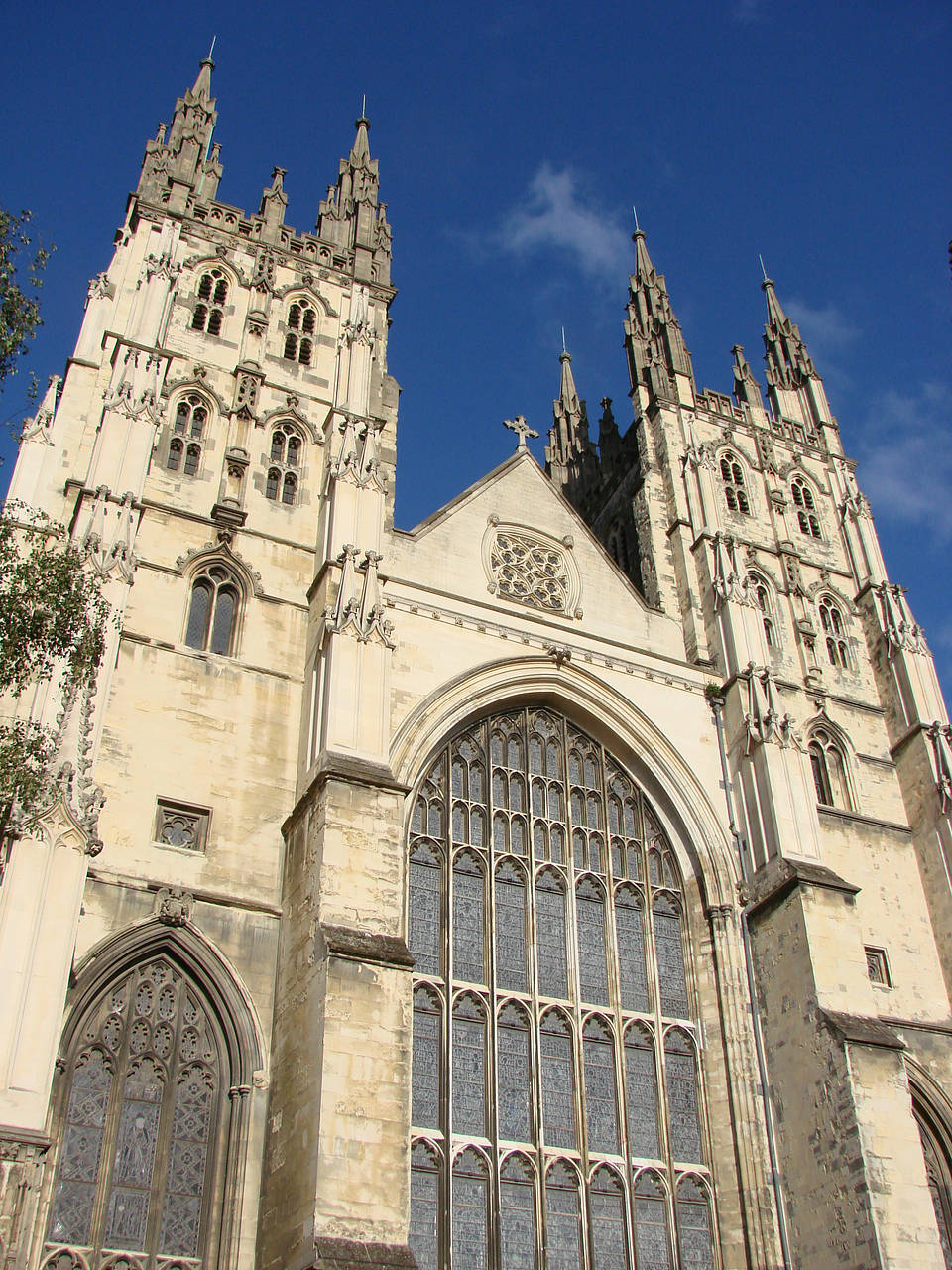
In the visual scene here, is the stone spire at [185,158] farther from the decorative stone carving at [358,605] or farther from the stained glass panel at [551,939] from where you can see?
the stained glass panel at [551,939]

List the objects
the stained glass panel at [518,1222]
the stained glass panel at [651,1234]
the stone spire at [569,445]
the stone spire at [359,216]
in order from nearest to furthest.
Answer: the stained glass panel at [518,1222] < the stained glass panel at [651,1234] < the stone spire at [359,216] < the stone spire at [569,445]

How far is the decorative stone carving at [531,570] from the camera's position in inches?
767

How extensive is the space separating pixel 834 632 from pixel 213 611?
12001 mm

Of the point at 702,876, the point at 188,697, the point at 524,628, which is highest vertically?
the point at 524,628

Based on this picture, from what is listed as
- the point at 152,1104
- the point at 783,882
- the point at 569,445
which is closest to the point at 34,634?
the point at 152,1104

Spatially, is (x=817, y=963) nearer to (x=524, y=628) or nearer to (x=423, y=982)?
(x=423, y=982)

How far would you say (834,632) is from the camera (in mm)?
22859

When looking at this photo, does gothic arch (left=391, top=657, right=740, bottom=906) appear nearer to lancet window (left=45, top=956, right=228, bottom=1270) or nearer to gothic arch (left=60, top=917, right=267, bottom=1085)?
gothic arch (left=60, top=917, right=267, bottom=1085)

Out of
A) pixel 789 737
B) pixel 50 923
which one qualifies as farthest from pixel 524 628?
pixel 50 923

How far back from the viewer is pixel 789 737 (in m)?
18.2

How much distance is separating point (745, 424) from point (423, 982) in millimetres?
15712

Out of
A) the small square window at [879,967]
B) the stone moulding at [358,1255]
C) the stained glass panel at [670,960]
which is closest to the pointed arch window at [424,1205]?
the stone moulding at [358,1255]

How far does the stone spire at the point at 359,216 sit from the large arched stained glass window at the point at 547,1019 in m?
10.8

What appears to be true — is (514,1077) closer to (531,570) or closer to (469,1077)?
(469,1077)
